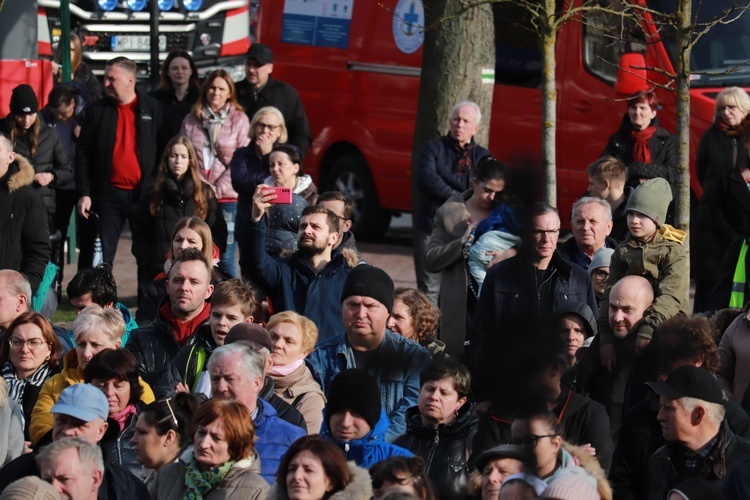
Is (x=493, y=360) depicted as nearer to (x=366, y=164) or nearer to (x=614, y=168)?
(x=614, y=168)

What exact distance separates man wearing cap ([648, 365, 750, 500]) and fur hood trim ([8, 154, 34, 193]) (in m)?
4.92

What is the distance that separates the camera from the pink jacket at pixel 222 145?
33.7 ft

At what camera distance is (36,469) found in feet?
17.3

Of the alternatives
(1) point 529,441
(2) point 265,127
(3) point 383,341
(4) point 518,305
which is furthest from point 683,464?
(2) point 265,127

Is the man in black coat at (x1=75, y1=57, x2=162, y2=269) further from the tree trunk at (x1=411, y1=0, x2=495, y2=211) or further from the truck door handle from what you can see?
the truck door handle

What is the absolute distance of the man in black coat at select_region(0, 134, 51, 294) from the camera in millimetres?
8672

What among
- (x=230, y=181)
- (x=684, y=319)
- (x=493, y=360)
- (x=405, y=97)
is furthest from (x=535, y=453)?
(x=405, y=97)

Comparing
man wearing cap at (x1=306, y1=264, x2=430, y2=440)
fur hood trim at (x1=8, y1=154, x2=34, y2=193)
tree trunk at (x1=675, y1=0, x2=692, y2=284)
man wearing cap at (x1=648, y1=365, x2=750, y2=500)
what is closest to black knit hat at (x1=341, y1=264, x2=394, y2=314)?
man wearing cap at (x1=306, y1=264, x2=430, y2=440)

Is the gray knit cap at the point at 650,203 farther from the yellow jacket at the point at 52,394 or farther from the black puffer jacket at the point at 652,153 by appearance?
the yellow jacket at the point at 52,394

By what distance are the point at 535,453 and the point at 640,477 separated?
6.24 feet

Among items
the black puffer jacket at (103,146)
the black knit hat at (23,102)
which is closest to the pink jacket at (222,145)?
the black puffer jacket at (103,146)

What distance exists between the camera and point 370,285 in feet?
20.5

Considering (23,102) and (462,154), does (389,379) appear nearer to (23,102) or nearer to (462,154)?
(462,154)

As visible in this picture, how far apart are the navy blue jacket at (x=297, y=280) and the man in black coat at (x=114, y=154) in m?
3.01
